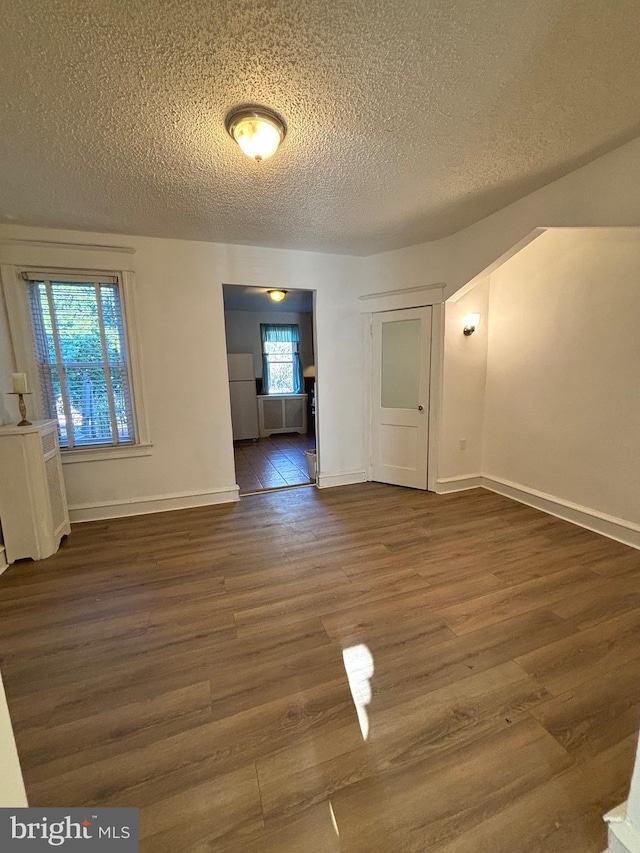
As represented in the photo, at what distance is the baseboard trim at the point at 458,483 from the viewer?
3816mm

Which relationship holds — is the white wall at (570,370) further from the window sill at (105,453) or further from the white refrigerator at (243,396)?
the white refrigerator at (243,396)

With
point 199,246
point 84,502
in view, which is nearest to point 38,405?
point 84,502

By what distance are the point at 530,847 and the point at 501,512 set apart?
103 inches

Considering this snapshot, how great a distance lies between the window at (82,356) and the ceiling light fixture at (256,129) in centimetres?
207

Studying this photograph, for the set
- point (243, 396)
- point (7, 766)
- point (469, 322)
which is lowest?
point (7, 766)

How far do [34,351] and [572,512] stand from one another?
503 cm

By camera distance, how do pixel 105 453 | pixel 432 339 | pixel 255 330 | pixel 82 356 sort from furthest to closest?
pixel 255 330
pixel 432 339
pixel 105 453
pixel 82 356

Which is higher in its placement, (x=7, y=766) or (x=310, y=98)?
(x=310, y=98)

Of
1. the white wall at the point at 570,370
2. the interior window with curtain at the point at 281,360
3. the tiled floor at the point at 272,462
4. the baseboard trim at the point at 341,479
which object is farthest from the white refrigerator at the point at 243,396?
the white wall at the point at 570,370

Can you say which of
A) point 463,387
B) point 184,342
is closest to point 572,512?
point 463,387

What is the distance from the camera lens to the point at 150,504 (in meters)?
Answer: 3.50

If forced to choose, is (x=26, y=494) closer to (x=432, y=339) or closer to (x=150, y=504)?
(x=150, y=504)

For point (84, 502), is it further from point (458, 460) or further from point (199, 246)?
point (458, 460)

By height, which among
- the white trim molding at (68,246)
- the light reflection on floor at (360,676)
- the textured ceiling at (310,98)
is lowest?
the light reflection on floor at (360,676)
